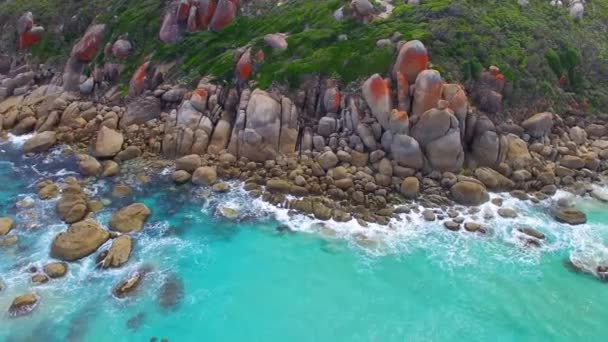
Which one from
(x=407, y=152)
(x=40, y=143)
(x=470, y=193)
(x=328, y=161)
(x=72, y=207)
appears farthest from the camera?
(x=40, y=143)

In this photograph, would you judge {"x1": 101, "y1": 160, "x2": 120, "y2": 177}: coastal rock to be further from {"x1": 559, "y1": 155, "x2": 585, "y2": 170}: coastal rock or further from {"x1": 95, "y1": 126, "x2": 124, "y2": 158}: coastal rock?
{"x1": 559, "y1": 155, "x2": 585, "y2": 170}: coastal rock

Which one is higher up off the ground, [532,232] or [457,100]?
[457,100]

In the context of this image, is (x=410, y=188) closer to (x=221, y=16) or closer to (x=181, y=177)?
(x=181, y=177)

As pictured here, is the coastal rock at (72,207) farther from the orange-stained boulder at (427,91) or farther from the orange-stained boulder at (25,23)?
the orange-stained boulder at (25,23)

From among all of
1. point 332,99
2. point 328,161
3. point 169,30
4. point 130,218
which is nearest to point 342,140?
point 328,161

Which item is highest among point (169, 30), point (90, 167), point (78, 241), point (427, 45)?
point (427, 45)

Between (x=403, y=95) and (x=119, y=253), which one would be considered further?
(x=403, y=95)

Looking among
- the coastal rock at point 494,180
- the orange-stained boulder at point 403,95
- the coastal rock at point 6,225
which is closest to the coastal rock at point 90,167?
the coastal rock at point 6,225

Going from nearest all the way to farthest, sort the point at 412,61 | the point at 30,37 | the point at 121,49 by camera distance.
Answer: the point at 412,61 → the point at 121,49 → the point at 30,37
